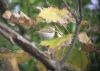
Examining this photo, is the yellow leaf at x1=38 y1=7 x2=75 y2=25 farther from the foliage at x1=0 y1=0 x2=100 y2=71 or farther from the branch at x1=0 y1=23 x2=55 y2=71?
the branch at x1=0 y1=23 x2=55 y2=71


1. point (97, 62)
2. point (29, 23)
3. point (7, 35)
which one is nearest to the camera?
point (7, 35)

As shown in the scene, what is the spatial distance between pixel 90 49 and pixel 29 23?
203 mm

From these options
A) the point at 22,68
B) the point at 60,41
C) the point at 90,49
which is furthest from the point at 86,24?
the point at 22,68

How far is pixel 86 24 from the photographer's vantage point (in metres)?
0.93

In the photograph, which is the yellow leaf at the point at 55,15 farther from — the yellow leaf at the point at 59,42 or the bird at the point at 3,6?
the bird at the point at 3,6

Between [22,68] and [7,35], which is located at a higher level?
[7,35]

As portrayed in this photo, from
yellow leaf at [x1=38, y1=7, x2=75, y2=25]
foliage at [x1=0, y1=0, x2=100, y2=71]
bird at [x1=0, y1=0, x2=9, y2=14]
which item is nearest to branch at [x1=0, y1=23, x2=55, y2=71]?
foliage at [x1=0, y1=0, x2=100, y2=71]

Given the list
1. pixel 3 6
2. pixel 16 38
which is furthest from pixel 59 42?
pixel 3 6

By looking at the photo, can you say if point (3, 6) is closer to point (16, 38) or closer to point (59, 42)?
point (59, 42)

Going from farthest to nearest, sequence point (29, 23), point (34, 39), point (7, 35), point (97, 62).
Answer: point (34, 39), point (97, 62), point (29, 23), point (7, 35)

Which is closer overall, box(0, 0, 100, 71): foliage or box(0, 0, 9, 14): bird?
box(0, 0, 100, 71): foliage

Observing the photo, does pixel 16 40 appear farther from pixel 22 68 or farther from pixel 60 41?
pixel 22 68

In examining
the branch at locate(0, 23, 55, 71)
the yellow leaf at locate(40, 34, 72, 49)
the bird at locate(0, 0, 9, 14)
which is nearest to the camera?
the branch at locate(0, 23, 55, 71)

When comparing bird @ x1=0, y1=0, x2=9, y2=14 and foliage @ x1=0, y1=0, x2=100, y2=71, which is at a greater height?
bird @ x1=0, y1=0, x2=9, y2=14
